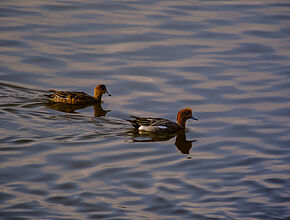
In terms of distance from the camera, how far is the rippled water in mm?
8453

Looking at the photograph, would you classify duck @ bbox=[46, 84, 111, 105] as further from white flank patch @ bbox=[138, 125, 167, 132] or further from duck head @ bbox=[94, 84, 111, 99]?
white flank patch @ bbox=[138, 125, 167, 132]

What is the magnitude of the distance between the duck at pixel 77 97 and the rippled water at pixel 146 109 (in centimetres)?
16

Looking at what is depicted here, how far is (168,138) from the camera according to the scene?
37.6 feet

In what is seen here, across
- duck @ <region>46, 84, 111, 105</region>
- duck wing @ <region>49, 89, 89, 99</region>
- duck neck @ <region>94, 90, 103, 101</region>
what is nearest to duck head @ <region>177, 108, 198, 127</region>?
duck @ <region>46, 84, 111, 105</region>

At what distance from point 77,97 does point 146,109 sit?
5.09 feet

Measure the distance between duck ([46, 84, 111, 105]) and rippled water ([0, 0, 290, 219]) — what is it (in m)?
0.16

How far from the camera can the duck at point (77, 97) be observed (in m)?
12.7

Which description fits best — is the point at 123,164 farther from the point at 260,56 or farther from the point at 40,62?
the point at 260,56

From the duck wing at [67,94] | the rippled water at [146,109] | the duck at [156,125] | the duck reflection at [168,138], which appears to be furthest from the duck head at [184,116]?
the duck wing at [67,94]

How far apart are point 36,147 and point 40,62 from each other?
16.6 ft

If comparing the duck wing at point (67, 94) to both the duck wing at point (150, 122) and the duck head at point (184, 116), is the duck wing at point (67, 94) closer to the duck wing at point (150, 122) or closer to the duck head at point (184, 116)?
the duck wing at point (150, 122)

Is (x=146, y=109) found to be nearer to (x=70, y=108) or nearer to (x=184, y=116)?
(x=184, y=116)

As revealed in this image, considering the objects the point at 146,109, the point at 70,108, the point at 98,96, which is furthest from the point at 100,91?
the point at 146,109

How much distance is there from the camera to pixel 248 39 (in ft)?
56.2
